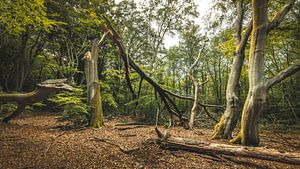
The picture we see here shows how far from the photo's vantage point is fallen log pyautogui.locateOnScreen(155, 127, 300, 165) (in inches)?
122

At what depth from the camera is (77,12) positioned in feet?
34.4

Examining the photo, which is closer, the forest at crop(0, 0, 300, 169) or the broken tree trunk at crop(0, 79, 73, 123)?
the forest at crop(0, 0, 300, 169)

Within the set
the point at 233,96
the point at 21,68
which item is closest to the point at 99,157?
the point at 233,96

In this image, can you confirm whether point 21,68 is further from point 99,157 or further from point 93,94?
point 99,157

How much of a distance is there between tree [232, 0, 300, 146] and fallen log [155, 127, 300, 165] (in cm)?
129

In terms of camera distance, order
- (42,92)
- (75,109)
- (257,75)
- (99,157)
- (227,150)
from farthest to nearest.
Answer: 1. (75,109)
2. (42,92)
3. (257,75)
4. (227,150)
5. (99,157)

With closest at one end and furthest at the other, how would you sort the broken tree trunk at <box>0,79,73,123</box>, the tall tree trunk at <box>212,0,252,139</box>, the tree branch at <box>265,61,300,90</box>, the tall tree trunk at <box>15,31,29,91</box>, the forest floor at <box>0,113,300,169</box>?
the forest floor at <box>0,113,300,169</box> → the tree branch at <box>265,61,300,90</box> → the broken tree trunk at <box>0,79,73,123</box> → the tall tree trunk at <box>212,0,252,139</box> → the tall tree trunk at <box>15,31,29,91</box>

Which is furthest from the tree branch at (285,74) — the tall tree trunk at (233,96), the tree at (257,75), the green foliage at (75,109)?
the green foliage at (75,109)

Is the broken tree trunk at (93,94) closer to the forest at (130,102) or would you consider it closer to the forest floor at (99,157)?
the forest at (130,102)

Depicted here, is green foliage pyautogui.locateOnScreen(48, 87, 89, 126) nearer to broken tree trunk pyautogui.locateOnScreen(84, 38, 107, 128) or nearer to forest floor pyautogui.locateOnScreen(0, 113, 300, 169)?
broken tree trunk pyautogui.locateOnScreen(84, 38, 107, 128)

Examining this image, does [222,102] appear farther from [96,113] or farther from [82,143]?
[82,143]

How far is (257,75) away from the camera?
4543mm

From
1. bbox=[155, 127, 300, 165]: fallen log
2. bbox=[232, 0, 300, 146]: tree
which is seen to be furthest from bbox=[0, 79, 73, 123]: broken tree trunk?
bbox=[232, 0, 300, 146]: tree

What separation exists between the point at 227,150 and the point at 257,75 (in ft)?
7.73
